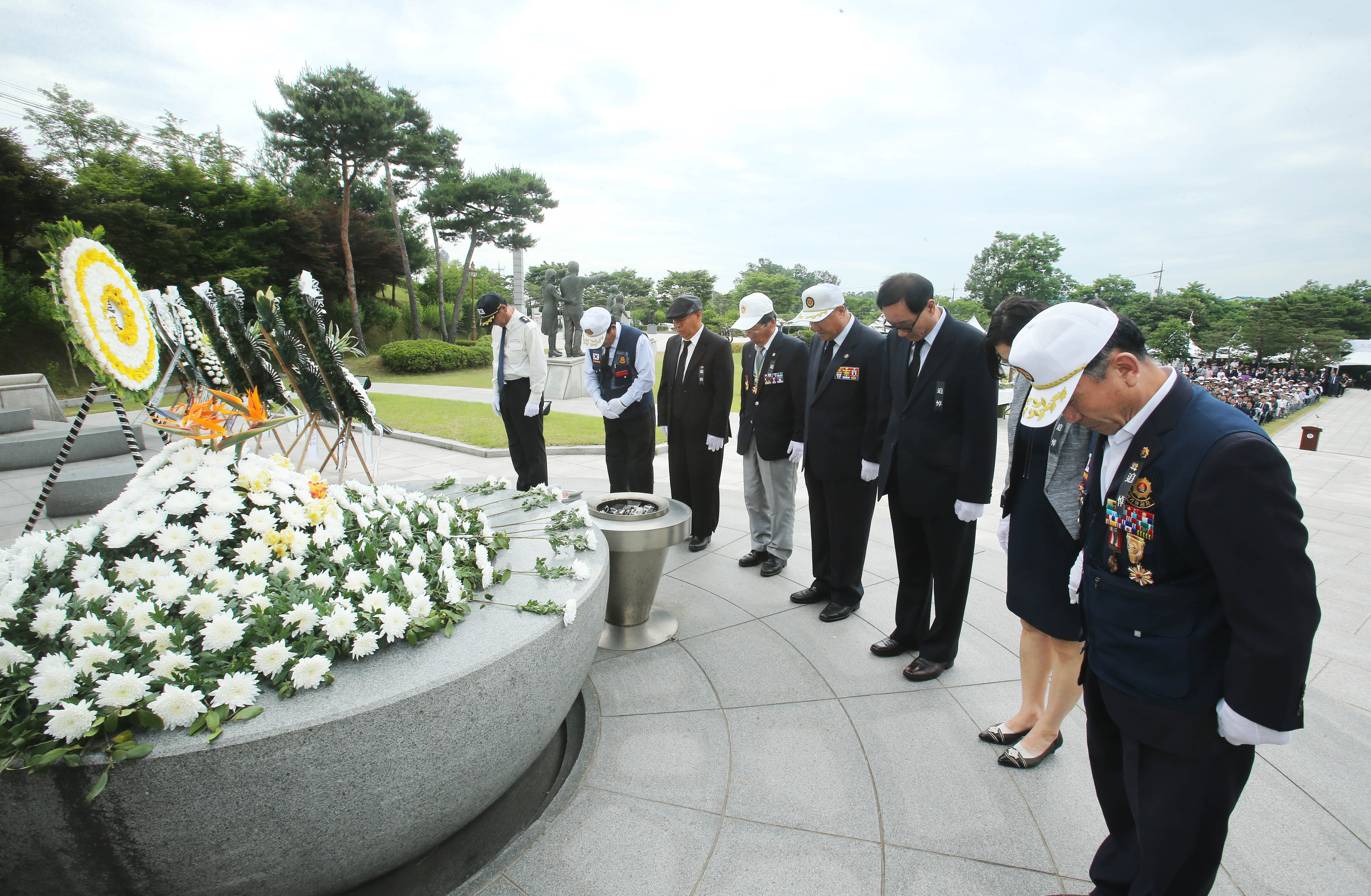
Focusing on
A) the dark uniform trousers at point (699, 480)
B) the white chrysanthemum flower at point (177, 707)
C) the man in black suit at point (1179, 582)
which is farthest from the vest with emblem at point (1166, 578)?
the dark uniform trousers at point (699, 480)

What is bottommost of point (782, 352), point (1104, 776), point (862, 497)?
point (1104, 776)

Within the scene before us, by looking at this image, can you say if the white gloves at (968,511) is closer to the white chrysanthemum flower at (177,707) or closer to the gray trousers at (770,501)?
the gray trousers at (770,501)

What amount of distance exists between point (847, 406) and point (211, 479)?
3.05 meters

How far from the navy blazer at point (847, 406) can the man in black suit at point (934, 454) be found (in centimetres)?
30

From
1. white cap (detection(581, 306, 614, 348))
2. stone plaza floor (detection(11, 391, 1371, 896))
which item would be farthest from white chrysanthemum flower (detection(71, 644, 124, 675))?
white cap (detection(581, 306, 614, 348))

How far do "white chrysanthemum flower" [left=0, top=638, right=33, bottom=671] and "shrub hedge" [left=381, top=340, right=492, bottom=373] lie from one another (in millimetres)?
23491

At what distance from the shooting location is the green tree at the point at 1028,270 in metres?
64.2

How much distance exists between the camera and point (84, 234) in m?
2.14

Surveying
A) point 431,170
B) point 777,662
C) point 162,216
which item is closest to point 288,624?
point 777,662

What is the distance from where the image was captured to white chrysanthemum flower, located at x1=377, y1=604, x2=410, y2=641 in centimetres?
189

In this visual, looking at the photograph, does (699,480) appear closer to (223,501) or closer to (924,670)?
(924,670)

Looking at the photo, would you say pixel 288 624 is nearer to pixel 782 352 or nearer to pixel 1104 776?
pixel 1104 776

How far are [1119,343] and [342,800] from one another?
7.63 ft

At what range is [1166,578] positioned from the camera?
1478mm
